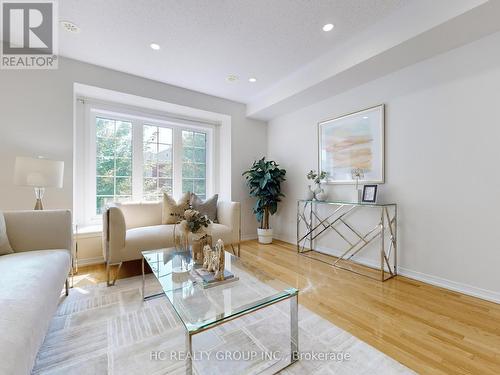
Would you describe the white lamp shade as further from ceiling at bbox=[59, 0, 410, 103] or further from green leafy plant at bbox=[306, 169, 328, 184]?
green leafy plant at bbox=[306, 169, 328, 184]

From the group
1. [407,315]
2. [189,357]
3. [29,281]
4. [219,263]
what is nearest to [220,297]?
[219,263]

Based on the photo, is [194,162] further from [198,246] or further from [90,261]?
[198,246]

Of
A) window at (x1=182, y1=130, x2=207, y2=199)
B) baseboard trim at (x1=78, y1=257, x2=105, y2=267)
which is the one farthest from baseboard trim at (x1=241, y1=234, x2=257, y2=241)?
baseboard trim at (x1=78, y1=257, x2=105, y2=267)

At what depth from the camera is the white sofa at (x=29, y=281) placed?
2.63 ft

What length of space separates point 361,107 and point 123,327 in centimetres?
325

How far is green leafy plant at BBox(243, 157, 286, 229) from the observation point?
3703mm

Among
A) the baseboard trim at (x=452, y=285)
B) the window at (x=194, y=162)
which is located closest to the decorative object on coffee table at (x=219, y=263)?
the baseboard trim at (x=452, y=285)

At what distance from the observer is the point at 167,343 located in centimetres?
141

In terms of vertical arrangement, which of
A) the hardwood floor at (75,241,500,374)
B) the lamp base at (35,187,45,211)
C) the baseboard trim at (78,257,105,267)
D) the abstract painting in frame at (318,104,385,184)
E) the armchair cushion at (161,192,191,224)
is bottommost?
the hardwood floor at (75,241,500,374)

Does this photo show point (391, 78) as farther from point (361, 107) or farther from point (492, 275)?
point (492, 275)

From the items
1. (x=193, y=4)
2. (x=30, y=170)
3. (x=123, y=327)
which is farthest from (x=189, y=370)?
(x=193, y=4)

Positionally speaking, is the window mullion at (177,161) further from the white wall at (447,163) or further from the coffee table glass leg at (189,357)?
the coffee table glass leg at (189,357)

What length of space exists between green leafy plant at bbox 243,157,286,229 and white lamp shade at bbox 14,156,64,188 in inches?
99.2

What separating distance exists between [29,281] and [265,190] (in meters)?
2.94
